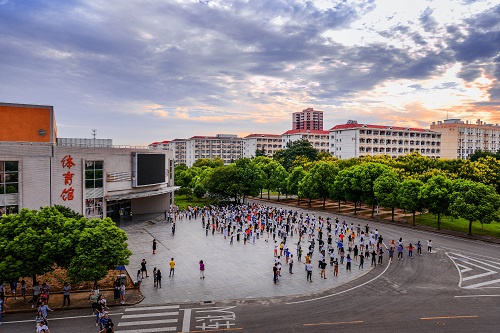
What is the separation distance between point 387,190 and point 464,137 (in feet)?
303

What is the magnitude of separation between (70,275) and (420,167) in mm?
58185

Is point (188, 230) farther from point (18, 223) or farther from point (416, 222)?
point (416, 222)

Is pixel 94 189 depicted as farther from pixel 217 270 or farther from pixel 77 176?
pixel 217 270

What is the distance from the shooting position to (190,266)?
1064 inches

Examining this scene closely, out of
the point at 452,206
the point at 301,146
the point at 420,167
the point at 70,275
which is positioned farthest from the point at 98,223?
the point at 301,146

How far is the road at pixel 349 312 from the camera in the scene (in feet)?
55.7

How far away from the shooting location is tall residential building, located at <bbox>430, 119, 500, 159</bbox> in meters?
120

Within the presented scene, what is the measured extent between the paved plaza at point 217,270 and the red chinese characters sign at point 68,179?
24.7 feet

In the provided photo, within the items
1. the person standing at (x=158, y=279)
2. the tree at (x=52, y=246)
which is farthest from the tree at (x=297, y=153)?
the tree at (x=52, y=246)

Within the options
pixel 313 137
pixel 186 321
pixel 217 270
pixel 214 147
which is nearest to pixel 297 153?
pixel 313 137

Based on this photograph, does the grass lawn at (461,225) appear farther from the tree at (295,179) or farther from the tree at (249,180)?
the tree at (249,180)

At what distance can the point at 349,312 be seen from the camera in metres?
18.7

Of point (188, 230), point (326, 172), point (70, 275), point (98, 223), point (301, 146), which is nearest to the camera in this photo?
point (70, 275)

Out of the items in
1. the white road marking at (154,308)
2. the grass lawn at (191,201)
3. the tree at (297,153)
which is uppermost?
the tree at (297,153)
